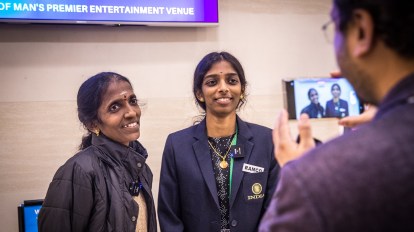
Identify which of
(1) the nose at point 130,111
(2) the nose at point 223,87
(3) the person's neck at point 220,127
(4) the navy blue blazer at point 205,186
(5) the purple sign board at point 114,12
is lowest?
(4) the navy blue blazer at point 205,186

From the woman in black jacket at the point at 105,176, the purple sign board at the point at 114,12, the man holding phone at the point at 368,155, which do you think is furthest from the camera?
the purple sign board at the point at 114,12

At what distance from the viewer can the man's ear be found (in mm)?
657

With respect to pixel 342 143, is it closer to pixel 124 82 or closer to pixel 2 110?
pixel 124 82

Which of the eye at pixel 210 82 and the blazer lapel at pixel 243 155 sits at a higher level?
the eye at pixel 210 82

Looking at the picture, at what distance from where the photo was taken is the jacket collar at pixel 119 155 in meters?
1.75

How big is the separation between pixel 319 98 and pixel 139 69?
1576 millimetres

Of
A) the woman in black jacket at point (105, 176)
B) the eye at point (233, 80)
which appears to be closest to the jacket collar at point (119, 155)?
the woman in black jacket at point (105, 176)

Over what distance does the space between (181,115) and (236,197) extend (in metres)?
1.38

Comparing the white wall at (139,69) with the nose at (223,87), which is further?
the white wall at (139,69)

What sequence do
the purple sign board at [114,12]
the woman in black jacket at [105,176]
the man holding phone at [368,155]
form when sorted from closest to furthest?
the man holding phone at [368,155] → the woman in black jacket at [105,176] → the purple sign board at [114,12]

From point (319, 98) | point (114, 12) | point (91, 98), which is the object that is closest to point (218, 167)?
point (91, 98)

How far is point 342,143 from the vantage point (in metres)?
0.63

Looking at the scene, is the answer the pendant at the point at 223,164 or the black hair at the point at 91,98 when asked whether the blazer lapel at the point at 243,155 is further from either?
the black hair at the point at 91,98

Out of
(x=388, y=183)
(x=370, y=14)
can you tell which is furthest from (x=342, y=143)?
Result: (x=370, y=14)
